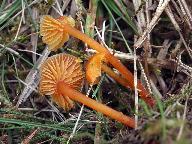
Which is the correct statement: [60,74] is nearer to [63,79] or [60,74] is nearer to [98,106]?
[63,79]

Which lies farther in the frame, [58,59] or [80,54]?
[80,54]

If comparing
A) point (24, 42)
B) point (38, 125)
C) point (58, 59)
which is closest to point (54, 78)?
point (58, 59)

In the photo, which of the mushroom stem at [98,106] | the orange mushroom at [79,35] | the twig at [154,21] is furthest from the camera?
the twig at [154,21]

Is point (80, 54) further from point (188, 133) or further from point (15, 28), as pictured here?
point (188, 133)

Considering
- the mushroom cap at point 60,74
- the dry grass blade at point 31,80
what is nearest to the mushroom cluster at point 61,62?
the mushroom cap at point 60,74

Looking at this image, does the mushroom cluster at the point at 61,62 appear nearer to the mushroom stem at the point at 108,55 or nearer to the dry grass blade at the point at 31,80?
the mushroom stem at the point at 108,55

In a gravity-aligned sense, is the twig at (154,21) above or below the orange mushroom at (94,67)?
above

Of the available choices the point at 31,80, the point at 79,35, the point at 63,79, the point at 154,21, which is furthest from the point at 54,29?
the point at 154,21
